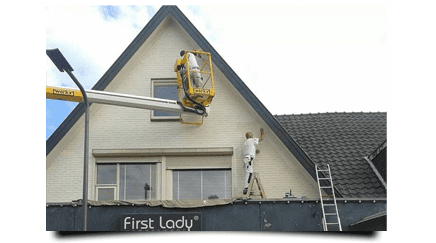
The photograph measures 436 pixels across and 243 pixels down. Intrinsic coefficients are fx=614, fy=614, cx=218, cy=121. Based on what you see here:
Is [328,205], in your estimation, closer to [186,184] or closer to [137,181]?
[186,184]

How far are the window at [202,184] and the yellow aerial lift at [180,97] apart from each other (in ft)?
3.27

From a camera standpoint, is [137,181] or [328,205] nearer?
[328,205]

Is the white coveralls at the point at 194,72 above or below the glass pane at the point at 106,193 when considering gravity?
above

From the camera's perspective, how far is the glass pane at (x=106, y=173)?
11695 millimetres

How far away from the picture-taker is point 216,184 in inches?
457

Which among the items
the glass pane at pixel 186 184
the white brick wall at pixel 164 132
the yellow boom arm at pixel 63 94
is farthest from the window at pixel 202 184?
the yellow boom arm at pixel 63 94

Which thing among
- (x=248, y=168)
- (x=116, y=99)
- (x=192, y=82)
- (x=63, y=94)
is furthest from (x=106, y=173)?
(x=248, y=168)

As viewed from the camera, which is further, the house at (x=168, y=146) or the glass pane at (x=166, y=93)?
the glass pane at (x=166, y=93)

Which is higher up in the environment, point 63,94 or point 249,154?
point 63,94

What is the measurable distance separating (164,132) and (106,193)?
1596 millimetres

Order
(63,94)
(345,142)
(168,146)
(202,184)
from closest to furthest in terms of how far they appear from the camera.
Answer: (63,94)
(202,184)
(168,146)
(345,142)

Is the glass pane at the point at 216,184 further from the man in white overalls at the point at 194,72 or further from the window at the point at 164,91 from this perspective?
the man in white overalls at the point at 194,72

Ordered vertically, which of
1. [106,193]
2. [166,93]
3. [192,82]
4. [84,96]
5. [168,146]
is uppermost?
[192,82]

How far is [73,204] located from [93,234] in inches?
25.6
